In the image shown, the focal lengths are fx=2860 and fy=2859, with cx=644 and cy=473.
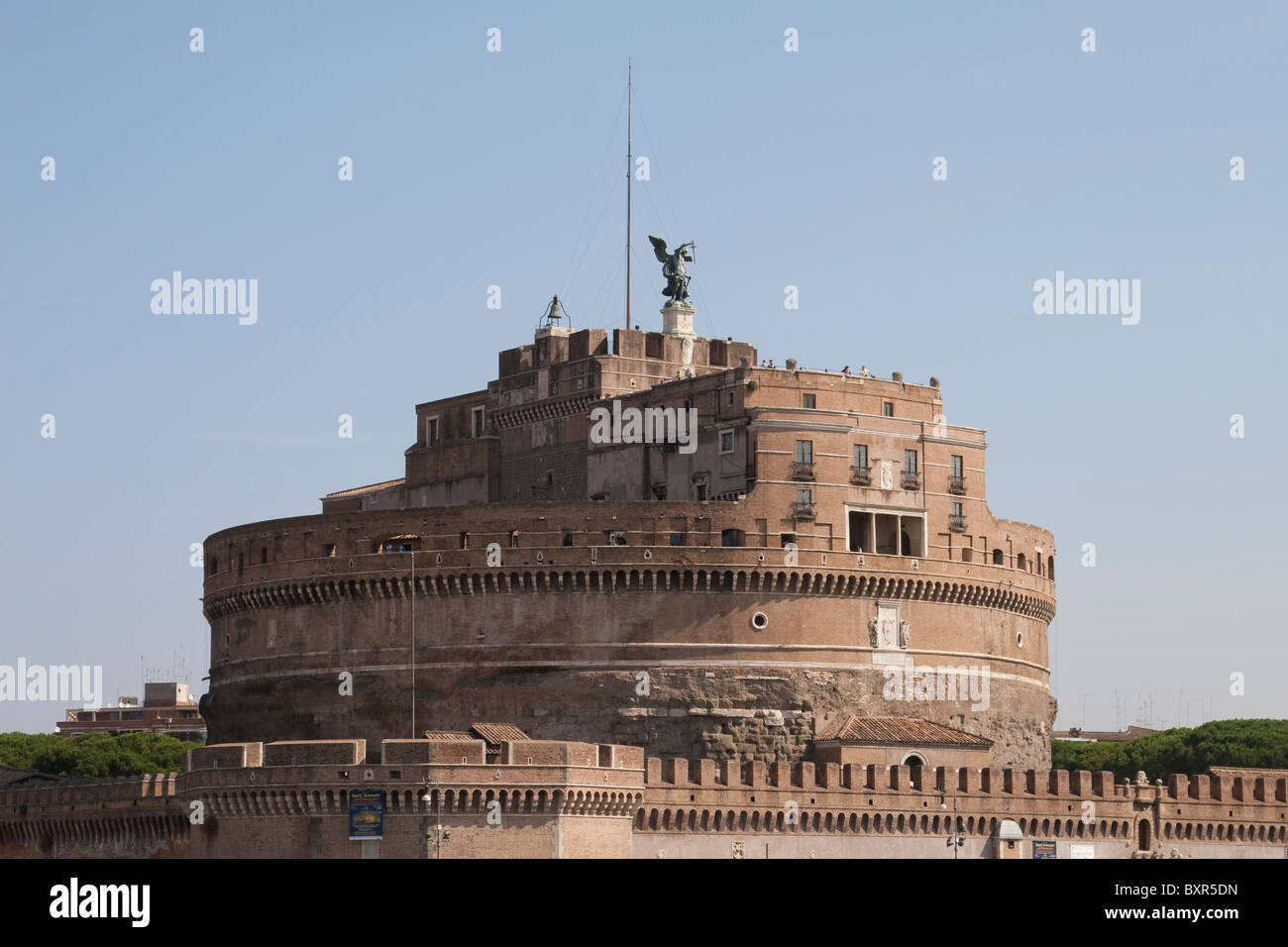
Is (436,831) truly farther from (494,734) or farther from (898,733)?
(898,733)

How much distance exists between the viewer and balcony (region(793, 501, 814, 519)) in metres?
91.4

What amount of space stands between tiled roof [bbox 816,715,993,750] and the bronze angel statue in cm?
1854

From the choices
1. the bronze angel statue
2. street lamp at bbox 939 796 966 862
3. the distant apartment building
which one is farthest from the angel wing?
the distant apartment building

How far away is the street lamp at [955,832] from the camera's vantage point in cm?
8419

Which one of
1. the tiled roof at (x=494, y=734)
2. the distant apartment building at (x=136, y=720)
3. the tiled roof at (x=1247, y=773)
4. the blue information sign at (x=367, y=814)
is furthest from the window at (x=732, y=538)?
the distant apartment building at (x=136, y=720)

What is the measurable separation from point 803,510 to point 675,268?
14.2 meters

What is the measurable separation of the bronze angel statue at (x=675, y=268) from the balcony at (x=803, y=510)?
13.2 meters

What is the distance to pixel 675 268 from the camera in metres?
102

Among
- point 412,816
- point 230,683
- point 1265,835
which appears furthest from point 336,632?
point 1265,835

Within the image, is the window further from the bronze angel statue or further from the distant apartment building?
the distant apartment building

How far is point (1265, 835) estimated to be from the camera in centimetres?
9088

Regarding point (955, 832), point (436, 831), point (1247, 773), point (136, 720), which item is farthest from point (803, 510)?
point (136, 720)
